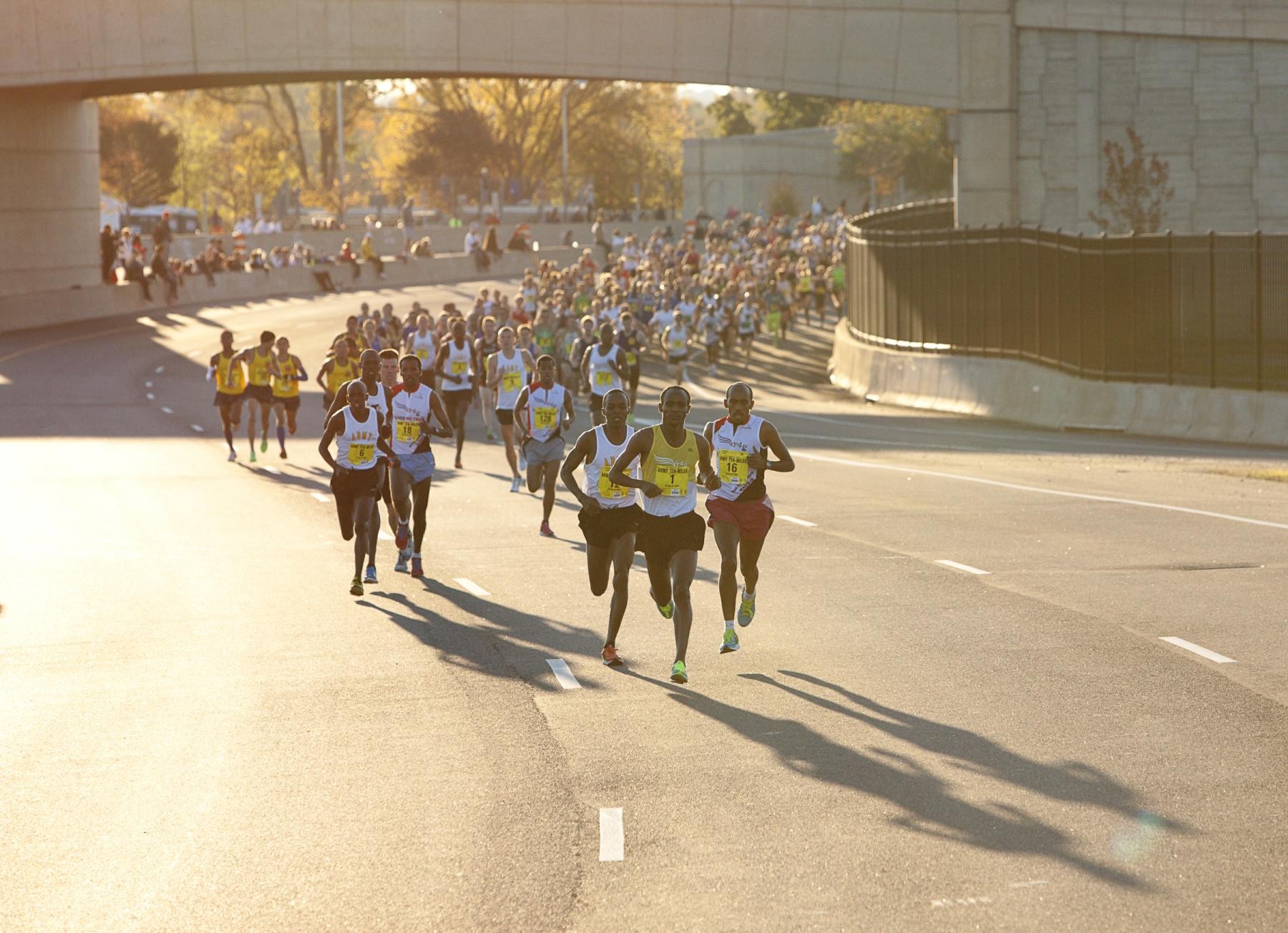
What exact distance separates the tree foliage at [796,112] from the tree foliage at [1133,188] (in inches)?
3347

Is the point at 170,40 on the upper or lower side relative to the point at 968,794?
upper

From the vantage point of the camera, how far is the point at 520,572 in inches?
677

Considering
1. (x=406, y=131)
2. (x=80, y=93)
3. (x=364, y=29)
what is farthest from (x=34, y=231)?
(x=406, y=131)

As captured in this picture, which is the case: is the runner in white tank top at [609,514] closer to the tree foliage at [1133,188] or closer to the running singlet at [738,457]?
the running singlet at [738,457]

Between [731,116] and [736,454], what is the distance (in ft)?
397

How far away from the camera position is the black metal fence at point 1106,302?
1123 inches

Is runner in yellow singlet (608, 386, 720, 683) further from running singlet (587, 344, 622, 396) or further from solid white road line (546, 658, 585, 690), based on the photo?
running singlet (587, 344, 622, 396)

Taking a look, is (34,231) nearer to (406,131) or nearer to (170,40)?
(170,40)

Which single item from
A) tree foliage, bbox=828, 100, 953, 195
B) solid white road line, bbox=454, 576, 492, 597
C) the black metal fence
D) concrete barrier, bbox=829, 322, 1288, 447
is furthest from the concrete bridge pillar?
tree foliage, bbox=828, 100, 953, 195

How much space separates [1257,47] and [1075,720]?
29583 mm

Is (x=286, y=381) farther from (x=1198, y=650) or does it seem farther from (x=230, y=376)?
(x=1198, y=650)

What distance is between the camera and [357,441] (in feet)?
53.3

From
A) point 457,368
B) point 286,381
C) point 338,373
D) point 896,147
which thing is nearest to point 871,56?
point 457,368

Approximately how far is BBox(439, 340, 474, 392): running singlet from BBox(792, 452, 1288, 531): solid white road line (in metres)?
4.82
